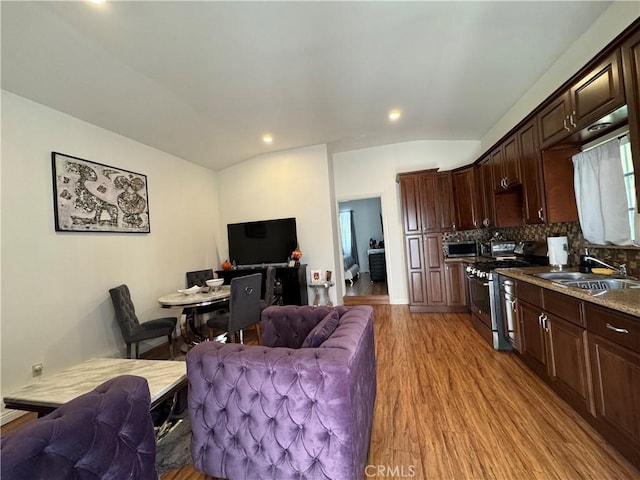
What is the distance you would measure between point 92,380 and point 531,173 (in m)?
4.19

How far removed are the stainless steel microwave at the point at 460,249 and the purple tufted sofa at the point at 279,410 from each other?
145 inches

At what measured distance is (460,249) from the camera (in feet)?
15.0

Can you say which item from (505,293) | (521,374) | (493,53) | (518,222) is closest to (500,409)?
(521,374)

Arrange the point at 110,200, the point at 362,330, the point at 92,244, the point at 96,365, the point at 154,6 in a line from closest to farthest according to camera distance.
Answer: the point at 362,330
the point at 154,6
the point at 96,365
the point at 92,244
the point at 110,200

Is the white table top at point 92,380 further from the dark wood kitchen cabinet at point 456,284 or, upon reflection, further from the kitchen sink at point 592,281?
the dark wood kitchen cabinet at point 456,284

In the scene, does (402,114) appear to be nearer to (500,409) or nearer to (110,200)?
(500,409)

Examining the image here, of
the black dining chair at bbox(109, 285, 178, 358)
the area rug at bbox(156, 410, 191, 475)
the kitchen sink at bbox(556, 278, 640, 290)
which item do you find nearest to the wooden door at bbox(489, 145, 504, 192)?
the kitchen sink at bbox(556, 278, 640, 290)

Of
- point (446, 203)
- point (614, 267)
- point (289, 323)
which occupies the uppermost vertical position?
point (446, 203)

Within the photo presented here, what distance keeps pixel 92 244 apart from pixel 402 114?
433cm

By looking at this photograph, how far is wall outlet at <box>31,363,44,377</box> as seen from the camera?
8.16ft

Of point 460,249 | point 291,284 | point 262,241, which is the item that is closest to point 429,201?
point 460,249

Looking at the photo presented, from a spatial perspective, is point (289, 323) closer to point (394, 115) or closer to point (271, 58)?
point (271, 58)

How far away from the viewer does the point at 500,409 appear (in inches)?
78.1

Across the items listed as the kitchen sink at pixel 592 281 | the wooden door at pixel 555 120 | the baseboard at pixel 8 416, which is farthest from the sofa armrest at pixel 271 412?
the wooden door at pixel 555 120
